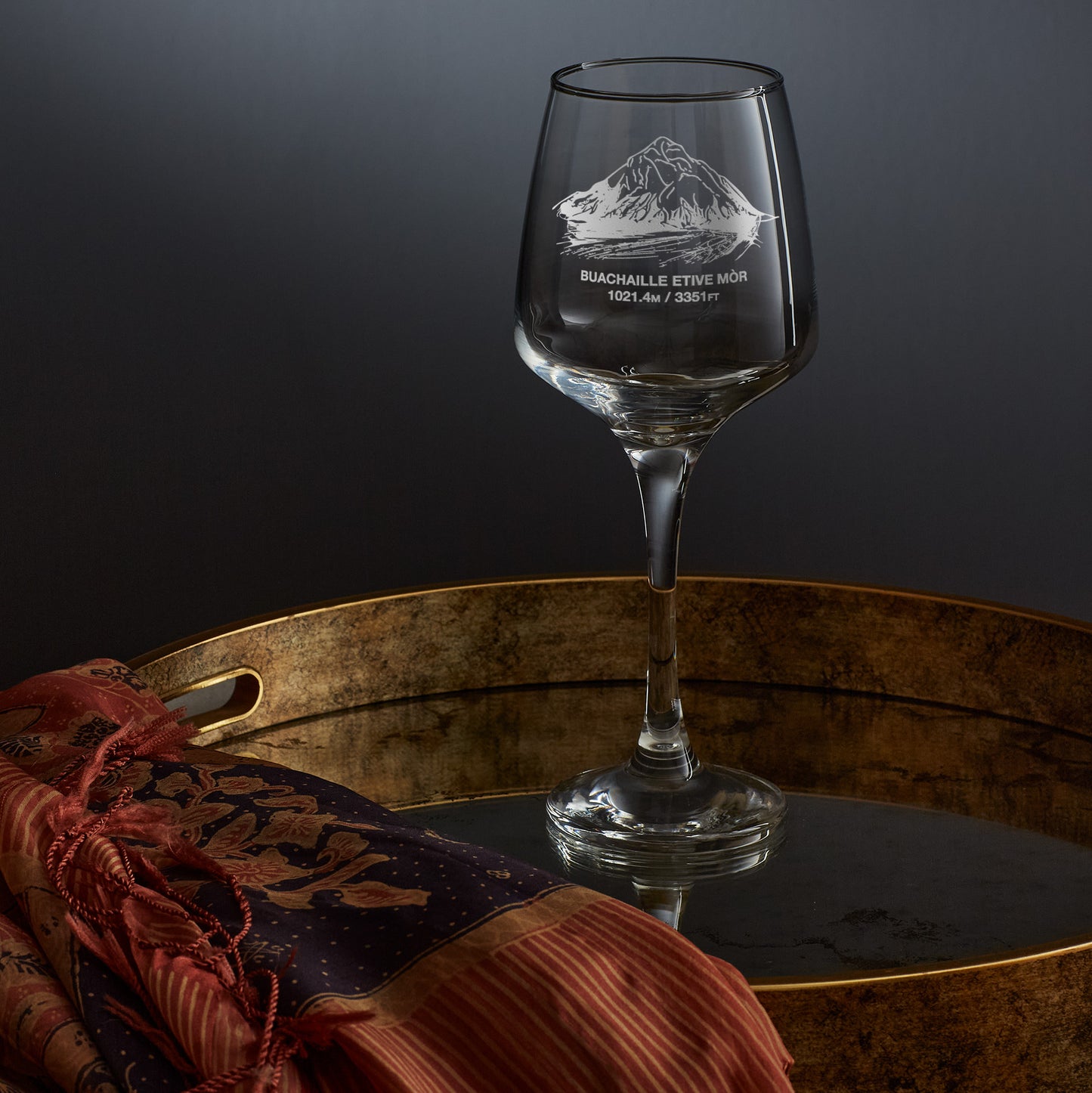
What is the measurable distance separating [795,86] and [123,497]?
0.59 meters

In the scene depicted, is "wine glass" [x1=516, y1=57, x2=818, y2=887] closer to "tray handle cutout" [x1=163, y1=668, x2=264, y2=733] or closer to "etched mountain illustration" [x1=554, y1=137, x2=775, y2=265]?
"etched mountain illustration" [x1=554, y1=137, x2=775, y2=265]

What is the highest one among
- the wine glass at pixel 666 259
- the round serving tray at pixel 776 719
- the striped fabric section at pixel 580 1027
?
the wine glass at pixel 666 259

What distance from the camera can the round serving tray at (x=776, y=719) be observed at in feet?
1.82

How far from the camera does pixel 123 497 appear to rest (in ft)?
3.95

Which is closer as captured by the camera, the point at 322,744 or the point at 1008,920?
the point at 1008,920

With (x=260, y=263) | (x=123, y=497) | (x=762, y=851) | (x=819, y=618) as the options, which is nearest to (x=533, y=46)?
(x=260, y=263)

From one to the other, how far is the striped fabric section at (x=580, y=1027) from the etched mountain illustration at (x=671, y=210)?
207mm

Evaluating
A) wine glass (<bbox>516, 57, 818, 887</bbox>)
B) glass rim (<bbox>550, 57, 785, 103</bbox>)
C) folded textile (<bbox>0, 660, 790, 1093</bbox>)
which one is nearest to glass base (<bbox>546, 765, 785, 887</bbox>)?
wine glass (<bbox>516, 57, 818, 887</bbox>)

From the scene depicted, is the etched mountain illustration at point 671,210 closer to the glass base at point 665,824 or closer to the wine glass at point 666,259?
the wine glass at point 666,259

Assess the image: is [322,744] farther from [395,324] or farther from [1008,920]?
[395,324]

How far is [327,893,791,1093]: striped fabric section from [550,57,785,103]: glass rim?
25 cm

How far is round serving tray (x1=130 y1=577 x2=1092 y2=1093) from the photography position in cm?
55

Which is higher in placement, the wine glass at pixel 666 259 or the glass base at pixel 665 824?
the wine glass at pixel 666 259

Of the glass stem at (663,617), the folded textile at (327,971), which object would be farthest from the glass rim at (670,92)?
the folded textile at (327,971)
